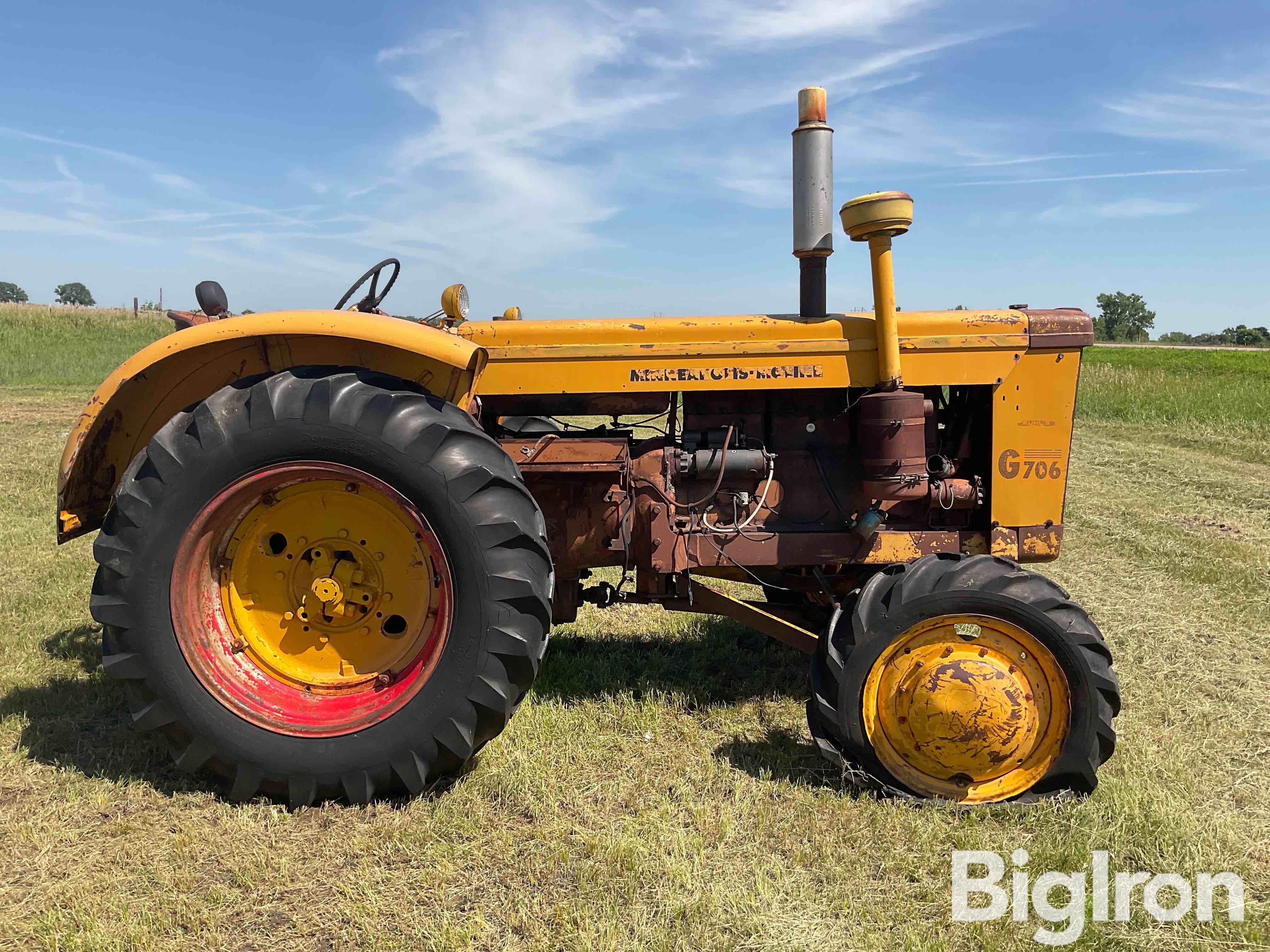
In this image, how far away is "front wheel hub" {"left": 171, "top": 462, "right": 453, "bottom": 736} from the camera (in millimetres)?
2711

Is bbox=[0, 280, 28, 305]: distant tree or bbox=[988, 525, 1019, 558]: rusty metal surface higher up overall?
bbox=[0, 280, 28, 305]: distant tree

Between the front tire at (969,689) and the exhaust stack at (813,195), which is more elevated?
the exhaust stack at (813,195)

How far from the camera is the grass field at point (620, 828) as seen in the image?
2141 millimetres

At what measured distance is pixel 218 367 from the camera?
9.93 feet

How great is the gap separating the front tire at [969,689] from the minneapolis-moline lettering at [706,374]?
0.87 metres

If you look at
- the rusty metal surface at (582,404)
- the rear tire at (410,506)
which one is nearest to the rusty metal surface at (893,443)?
the rusty metal surface at (582,404)

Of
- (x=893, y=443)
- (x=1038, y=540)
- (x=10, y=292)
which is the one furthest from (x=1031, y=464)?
(x=10, y=292)

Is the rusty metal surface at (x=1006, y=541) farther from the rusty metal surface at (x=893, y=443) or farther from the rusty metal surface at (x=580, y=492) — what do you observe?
the rusty metal surface at (x=580, y=492)

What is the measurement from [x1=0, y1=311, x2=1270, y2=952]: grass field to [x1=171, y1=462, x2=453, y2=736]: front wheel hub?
38cm

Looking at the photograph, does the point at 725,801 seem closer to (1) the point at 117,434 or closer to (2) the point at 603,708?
(2) the point at 603,708

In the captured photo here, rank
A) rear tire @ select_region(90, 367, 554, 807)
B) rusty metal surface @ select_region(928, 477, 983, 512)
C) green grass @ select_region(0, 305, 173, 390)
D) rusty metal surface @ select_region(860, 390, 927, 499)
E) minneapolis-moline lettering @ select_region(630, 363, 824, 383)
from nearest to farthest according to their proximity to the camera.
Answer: rear tire @ select_region(90, 367, 554, 807)
rusty metal surface @ select_region(860, 390, 927, 499)
minneapolis-moline lettering @ select_region(630, 363, 824, 383)
rusty metal surface @ select_region(928, 477, 983, 512)
green grass @ select_region(0, 305, 173, 390)

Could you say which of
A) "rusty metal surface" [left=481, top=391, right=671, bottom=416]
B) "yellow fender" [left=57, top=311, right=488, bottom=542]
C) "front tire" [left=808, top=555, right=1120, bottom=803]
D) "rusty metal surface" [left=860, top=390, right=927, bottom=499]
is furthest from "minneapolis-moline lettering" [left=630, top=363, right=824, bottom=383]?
"front tire" [left=808, top=555, right=1120, bottom=803]

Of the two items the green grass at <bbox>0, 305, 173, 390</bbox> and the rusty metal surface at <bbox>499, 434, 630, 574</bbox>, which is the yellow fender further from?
the green grass at <bbox>0, 305, 173, 390</bbox>

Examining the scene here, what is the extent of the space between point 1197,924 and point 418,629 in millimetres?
2412
